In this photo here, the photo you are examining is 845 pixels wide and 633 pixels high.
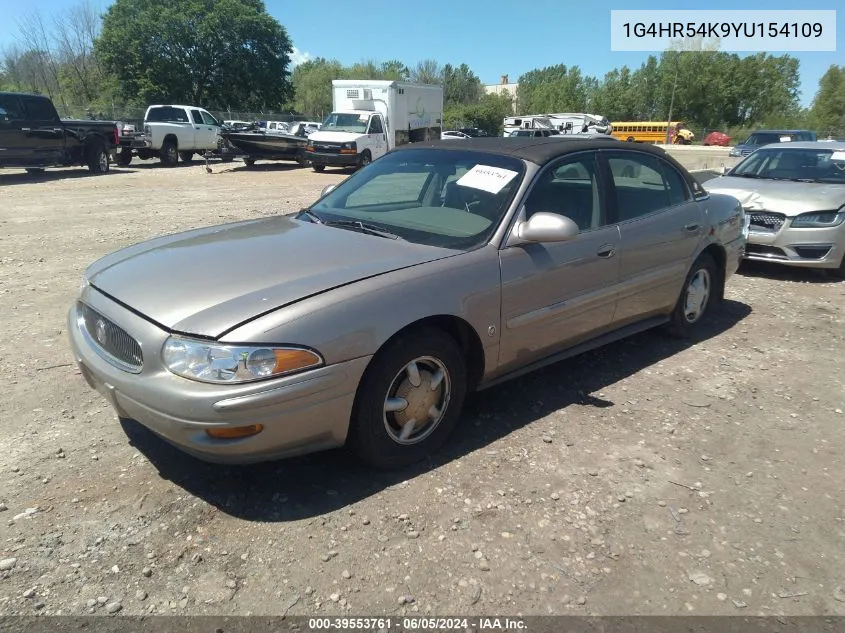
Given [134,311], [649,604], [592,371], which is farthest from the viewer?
[592,371]

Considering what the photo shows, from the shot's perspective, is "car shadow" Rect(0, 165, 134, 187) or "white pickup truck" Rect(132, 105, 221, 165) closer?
"car shadow" Rect(0, 165, 134, 187)

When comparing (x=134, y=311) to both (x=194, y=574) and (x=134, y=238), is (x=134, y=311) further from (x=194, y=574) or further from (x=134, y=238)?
(x=134, y=238)

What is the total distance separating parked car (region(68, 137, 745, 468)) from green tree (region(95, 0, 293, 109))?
50.0 meters

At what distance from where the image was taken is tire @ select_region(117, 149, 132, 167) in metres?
19.9

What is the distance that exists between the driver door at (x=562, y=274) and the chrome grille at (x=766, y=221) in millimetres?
4038

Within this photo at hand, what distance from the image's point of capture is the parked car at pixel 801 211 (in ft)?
22.0

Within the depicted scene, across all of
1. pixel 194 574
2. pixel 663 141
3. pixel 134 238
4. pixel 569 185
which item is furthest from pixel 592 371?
pixel 663 141

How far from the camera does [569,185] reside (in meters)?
3.73

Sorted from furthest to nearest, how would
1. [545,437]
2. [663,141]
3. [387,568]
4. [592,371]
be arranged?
[663,141], [592,371], [545,437], [387,568]

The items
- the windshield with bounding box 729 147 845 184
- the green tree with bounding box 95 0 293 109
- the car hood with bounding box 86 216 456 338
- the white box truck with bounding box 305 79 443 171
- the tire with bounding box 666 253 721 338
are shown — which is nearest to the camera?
the car hood with bounding box 86 216 456 338

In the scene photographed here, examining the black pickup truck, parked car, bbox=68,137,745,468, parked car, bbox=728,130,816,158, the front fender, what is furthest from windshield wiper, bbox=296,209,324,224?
parked car, bbox=728,130,816,158

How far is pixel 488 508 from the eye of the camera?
2768 mm

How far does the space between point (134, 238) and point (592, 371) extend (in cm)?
680

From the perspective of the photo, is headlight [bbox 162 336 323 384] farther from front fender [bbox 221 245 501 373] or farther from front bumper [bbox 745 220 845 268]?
front bumper [bbox 745 220 845 268]
